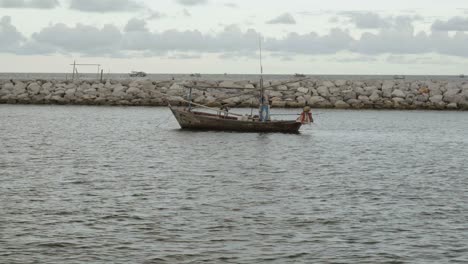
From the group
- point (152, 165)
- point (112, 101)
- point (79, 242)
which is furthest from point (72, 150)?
point (112, 101)

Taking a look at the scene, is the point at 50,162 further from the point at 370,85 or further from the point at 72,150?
the point at 370,85

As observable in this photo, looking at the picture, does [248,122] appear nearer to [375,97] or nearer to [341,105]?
[341,105]

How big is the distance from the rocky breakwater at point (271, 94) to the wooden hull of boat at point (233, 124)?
2644 cm

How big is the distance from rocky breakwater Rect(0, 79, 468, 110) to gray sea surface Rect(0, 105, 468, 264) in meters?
33.0

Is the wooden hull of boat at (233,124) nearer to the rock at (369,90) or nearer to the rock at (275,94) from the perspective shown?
the rock at (275,94)

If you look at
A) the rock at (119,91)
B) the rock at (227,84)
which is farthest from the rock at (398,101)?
the rock at (119,91)

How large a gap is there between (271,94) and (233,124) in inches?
1252

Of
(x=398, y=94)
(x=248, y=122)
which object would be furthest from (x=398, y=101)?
(x=248, y=122)

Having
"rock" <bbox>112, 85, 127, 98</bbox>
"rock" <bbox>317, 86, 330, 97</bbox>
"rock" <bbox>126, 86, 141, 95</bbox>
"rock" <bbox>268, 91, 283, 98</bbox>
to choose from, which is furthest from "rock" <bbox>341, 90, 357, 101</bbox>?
"rock" <bbox>112, 85, 127, 98</bbox>

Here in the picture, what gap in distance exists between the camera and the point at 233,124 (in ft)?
165

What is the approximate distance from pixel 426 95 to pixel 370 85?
617cm

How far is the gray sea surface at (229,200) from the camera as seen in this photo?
17.2 m

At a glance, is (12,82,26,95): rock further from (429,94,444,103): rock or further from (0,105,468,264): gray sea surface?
(429,94,444,103): rock

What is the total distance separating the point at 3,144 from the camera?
1635 inches
